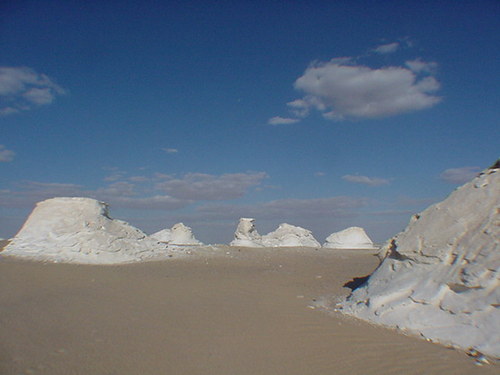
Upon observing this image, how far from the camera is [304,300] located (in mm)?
8414

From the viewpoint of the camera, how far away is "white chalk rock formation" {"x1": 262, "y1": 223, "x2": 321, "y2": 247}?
33.9 metres

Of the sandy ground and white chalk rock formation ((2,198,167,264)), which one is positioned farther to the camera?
white chalk rock formation ((2,198,167,264))

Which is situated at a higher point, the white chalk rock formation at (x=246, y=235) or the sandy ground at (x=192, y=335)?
the white chalk rock formation at (x=246, y=235)

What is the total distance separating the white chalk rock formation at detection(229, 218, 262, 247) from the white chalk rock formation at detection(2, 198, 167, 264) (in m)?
14.5

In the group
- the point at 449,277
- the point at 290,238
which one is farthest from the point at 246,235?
the point at 449,277

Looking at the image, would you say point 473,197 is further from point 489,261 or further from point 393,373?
point 393,373

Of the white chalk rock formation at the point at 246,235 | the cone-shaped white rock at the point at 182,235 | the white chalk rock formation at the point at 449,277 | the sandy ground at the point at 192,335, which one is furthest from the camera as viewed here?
the cone-shaped white rock at the point at 182,235

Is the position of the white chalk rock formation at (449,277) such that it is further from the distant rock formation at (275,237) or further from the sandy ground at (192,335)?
Result: the distant rock formation at (275,237)

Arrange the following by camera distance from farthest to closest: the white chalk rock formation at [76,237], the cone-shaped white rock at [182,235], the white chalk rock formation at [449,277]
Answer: the cone-shaped white rock at [182,235], the white chalk rock formation at [76,237], the white chalk rock formation at [449,277]

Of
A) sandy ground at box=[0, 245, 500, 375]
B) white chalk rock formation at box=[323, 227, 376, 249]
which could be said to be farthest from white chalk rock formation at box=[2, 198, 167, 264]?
white chalk rock formation at box=[323, 227, 376, 249]

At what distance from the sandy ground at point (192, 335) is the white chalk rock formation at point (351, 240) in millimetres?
23160

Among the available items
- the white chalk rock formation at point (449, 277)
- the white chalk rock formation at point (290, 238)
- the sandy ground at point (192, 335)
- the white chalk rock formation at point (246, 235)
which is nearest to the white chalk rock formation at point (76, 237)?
the sandy ground at point (192, 335)

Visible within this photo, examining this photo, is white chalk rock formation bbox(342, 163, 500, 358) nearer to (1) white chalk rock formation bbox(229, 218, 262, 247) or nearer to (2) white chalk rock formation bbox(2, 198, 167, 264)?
(2) white chalk rock formation bbox(2, 198, 167, 264)

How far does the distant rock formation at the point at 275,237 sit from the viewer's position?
31.5 meters
